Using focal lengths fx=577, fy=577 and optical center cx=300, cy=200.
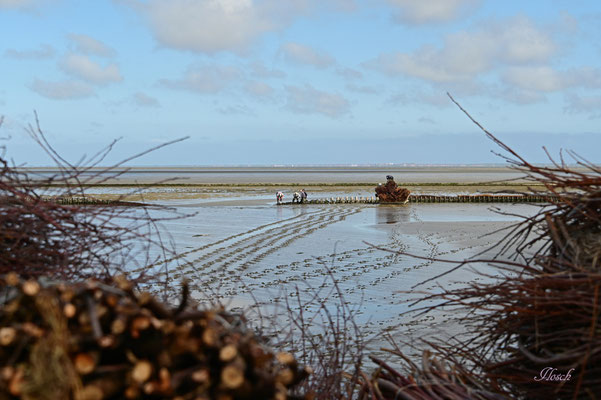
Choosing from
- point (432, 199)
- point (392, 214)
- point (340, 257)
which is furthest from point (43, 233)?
point (432, 199)

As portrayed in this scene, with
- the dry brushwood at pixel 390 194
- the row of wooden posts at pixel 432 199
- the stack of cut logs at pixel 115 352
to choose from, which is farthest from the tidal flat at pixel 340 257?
the row of wooden posts at pixel 432 199

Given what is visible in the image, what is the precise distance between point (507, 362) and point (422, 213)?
29731mm

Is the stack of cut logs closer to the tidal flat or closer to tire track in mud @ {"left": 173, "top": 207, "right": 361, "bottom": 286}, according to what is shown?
the tidal flat

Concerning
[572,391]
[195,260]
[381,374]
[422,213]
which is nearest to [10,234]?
[381,374]

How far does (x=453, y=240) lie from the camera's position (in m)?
21.5

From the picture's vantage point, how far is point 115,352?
2357mm

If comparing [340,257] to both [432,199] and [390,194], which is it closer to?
[390,194]

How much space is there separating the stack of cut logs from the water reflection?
25.4 meters

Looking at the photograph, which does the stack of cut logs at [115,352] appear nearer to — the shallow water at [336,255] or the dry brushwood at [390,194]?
the shallow water at [336,255]

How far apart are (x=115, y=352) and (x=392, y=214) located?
30.8 m

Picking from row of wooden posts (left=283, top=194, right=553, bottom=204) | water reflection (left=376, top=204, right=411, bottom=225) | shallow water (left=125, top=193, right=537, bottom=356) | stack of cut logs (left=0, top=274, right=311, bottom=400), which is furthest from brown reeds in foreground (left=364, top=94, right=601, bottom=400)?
row of wooden posts (left=283, top=194, right=553, bottom=204)

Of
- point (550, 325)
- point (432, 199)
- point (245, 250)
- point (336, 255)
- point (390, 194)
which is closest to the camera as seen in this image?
point (550, 325)

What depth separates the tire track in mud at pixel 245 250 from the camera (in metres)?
14.8

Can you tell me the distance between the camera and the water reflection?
29.1 metres
